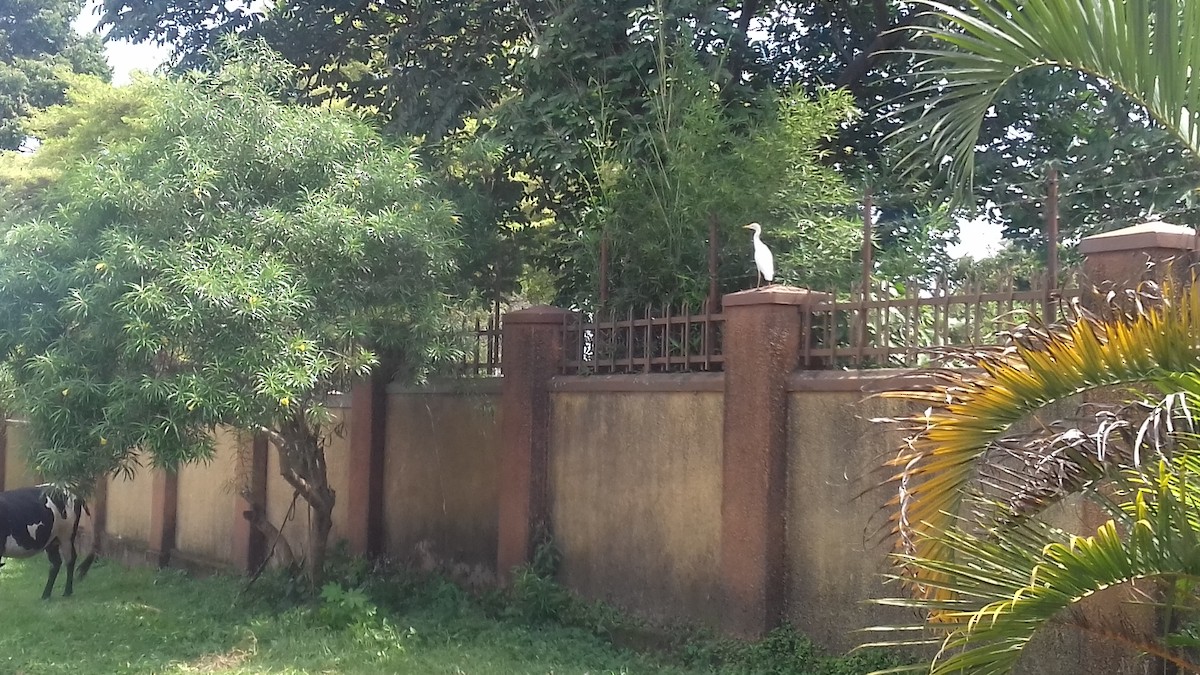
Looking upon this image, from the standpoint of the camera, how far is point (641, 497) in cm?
712

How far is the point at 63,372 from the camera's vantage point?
629 centimetres

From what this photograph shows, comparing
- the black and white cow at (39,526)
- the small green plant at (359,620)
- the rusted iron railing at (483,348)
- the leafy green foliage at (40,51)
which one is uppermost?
the leafy green foliage at (40,51)

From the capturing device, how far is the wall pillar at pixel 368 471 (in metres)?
9.29

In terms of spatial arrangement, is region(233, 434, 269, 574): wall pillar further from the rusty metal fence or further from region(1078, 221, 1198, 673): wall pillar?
region(1078, 221, 1198, 673): wall pillar

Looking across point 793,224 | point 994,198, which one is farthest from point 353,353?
point 994,198

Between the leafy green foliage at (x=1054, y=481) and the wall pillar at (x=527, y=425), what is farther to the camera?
the wall pillar at (x=527, y=425)

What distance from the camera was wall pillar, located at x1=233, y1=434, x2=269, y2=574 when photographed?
400 inches

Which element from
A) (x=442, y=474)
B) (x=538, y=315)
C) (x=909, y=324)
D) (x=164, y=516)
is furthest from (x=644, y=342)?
(x=164, y=516)

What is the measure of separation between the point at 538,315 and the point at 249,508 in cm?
389

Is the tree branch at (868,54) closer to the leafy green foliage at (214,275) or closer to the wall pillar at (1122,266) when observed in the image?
the leafy green foliage at (214,275)

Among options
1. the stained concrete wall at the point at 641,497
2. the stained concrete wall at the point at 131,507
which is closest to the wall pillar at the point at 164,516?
the stained concrete wall at the point at 131,507

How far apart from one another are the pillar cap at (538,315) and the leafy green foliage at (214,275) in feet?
1.90

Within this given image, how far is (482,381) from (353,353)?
1535 millimetres

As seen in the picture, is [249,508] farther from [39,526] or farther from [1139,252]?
[1139,252]
